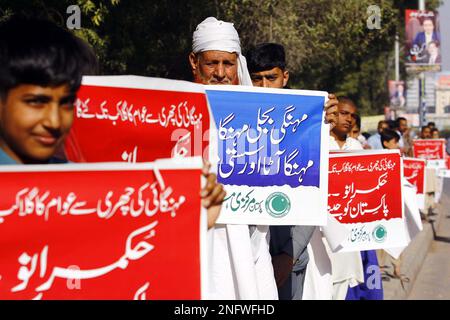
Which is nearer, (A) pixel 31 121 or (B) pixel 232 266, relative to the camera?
(A) pixel 31 121

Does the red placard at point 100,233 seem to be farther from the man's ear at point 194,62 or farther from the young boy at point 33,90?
the man's ear at point 194,62

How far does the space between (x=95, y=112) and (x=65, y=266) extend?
63 centimetres

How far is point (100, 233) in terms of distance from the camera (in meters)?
2.28

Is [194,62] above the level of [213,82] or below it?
above

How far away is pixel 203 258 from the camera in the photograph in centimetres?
232

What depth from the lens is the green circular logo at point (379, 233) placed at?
5.11 m

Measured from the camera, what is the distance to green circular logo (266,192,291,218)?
11.9 feet

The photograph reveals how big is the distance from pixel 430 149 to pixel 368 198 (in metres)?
10.9

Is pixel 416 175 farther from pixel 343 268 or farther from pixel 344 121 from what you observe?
pixel 343 268

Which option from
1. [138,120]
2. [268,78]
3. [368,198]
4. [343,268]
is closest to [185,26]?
[343,268]

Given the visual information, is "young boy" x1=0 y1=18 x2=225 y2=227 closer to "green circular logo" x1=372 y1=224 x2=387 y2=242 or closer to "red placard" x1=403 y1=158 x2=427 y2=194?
"green circular logo" x1=372 y1=224 x2=387 y2=242

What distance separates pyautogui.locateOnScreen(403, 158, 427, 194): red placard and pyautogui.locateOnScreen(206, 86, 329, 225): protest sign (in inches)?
269

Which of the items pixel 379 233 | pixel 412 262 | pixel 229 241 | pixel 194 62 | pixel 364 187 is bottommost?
pixel 412 262
